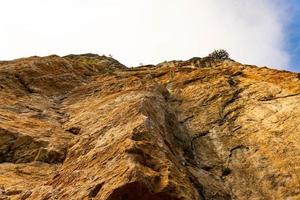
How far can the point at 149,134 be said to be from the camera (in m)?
20.1

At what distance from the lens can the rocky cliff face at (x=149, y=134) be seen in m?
18.5

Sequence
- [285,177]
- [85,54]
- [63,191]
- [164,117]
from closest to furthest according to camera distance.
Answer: [63,191] < [285,177] < [164,117] < [85,54]

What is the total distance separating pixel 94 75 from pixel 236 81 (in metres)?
11.2

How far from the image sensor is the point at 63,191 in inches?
732

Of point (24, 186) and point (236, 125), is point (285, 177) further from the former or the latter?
point (24, 186)

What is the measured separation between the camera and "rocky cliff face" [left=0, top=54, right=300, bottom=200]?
18.5 m

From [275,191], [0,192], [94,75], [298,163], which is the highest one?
[94,75]

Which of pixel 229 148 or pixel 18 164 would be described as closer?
pixel 18 164

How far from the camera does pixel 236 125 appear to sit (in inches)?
1045

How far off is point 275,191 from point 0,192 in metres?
11.2

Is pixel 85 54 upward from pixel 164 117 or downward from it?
upward

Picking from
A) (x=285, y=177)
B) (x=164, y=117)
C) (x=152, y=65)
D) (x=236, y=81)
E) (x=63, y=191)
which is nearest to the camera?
(x=63, y=191)

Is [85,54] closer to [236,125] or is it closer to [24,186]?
[236,125]

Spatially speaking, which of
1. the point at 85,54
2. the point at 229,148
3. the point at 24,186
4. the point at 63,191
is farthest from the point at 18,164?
the point at 85,54
